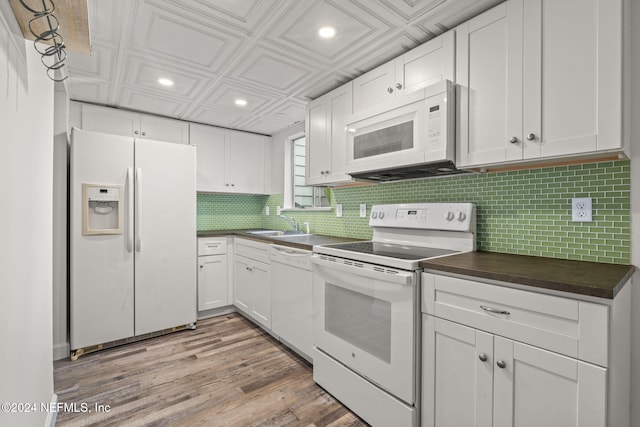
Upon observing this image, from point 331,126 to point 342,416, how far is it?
2.07 metres

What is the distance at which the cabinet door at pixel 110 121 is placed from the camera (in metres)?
2.97

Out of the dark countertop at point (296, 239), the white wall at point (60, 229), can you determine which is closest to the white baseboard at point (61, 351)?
the white wall at point (60, 229)

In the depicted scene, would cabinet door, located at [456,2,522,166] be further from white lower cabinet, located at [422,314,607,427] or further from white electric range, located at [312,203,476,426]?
white lower cabinet, located at [422,314,607,427]

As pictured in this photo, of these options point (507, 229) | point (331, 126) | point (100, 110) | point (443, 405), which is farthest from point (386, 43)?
point (100, 110)

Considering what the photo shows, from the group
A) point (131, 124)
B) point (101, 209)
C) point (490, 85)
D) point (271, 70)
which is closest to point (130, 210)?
point (101, 209)

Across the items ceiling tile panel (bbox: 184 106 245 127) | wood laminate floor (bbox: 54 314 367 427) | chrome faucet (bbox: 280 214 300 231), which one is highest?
ceiling tile panel (bbox: 184 106 245 127)

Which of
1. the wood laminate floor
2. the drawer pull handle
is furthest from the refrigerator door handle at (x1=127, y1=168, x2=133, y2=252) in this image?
the drawer pull handle

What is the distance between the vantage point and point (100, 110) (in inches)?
119

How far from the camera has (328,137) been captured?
2623 millimetres

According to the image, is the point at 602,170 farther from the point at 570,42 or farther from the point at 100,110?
the point at 100,110

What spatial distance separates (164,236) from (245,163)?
1.47 m

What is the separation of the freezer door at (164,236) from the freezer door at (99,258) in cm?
8

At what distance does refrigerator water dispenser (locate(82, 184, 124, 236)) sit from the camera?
2.53 meters

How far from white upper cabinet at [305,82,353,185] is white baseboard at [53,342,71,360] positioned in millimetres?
2397
